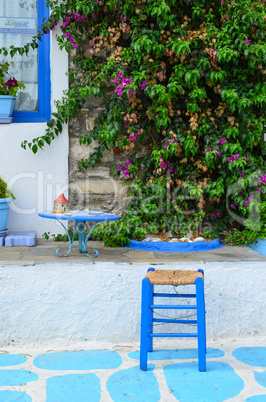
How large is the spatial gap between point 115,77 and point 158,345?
2.33 m

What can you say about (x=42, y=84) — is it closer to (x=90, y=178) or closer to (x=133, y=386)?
(x=90, y=178)

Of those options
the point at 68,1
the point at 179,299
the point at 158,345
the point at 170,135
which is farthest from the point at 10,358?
the point at 68,1

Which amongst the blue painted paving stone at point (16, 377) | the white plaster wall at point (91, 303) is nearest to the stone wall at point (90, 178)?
the white plaster wall at point (91, 303)

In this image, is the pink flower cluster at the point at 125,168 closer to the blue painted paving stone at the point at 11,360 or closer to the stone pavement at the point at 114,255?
the stone pavement at the point at 114,255

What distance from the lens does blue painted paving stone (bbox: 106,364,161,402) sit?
98.6 inches

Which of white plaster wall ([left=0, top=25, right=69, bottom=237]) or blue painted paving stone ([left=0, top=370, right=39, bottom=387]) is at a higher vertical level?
white plaster wall ([left=0, top=25, right=69, bottom=237])

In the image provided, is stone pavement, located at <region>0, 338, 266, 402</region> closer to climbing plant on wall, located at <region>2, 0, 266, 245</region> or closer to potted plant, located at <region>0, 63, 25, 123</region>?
climbing plant on wall, located at <region>2, 0, 266, 245</region>

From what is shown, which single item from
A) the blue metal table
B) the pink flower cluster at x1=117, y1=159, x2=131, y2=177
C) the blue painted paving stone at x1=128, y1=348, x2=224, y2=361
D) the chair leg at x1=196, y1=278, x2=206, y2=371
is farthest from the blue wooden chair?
the pink flower cluster at x1=117, y1=159, x2=131, y2=177

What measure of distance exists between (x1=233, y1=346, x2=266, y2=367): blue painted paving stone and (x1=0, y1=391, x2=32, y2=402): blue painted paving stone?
141 cm

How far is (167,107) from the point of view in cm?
435

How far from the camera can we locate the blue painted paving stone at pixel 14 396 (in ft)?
8.10

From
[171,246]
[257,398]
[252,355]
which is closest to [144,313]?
[257,398]

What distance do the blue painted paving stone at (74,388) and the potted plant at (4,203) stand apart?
178cm

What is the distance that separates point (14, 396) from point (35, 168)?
2.40m
